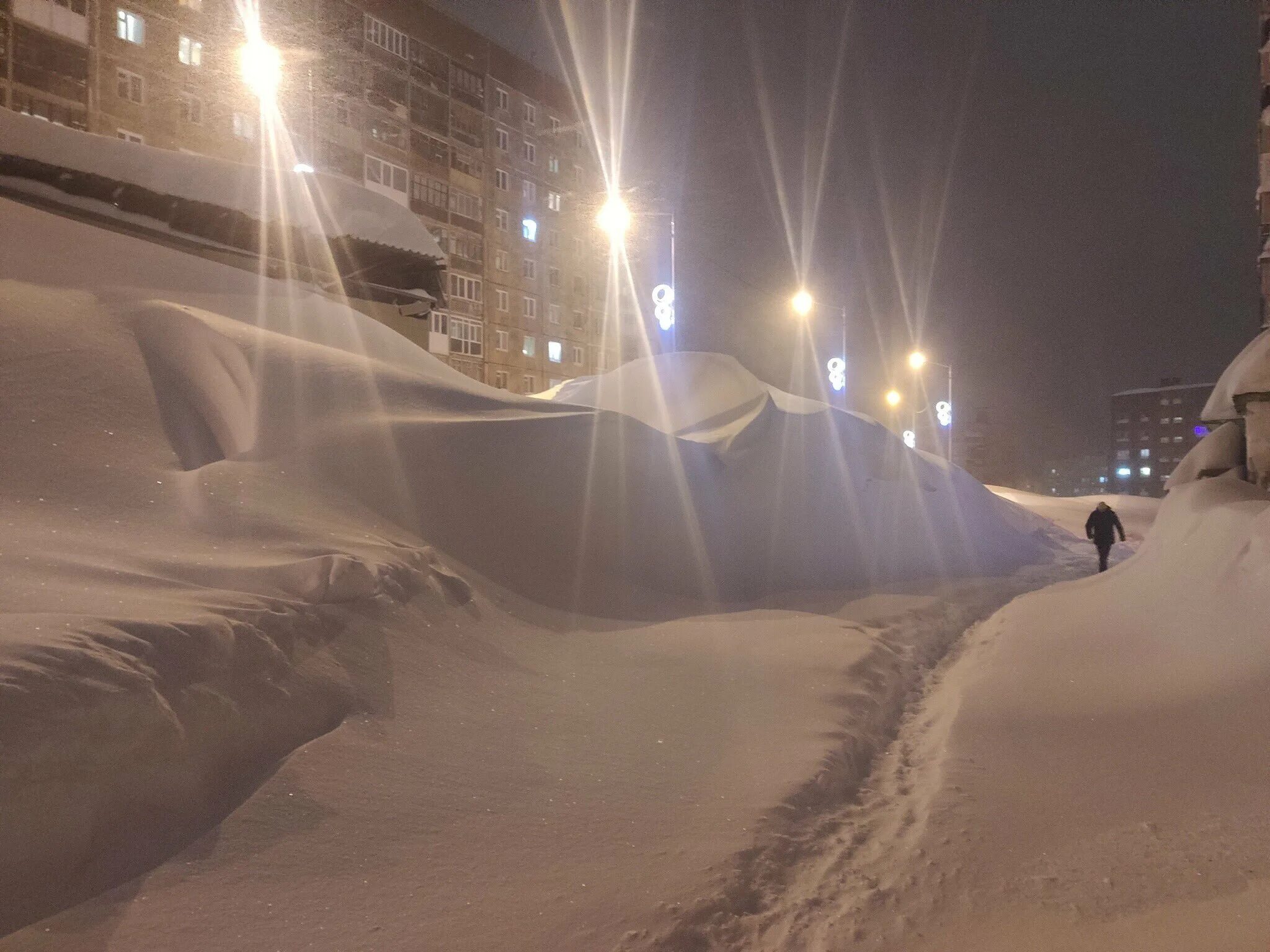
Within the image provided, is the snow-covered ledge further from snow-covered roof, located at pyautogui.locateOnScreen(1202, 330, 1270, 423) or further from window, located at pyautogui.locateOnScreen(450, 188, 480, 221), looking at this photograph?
window, located at pyautogui.locateOnScreen(450, 188, 480, 221)

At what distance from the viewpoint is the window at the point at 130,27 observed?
2411 centimetres

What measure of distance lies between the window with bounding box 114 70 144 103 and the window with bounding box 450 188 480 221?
1303cm

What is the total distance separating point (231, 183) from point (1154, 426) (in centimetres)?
12971

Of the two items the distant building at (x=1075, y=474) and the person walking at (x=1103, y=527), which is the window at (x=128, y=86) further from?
the distant building at (x=1075, y=474)

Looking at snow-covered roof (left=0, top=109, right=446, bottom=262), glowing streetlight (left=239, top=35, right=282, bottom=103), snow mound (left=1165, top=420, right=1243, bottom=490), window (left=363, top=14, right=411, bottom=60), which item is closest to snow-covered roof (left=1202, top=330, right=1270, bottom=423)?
snow mound (left=1165, top=420, right=1243, bottom=490)

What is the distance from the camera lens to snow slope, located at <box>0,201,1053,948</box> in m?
3.55

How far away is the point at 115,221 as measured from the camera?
491 inches

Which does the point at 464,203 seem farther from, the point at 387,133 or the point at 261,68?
the point at 261,68

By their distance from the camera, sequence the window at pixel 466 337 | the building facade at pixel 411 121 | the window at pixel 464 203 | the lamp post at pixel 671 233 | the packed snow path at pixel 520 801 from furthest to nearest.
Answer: the window at pixel 464 203 < the window at pixel 466 337 < the lamp post at pixel 671 233 < the building facade at pixel 411 121 < the packed snow path at pixel 520 801

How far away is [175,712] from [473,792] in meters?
1.43

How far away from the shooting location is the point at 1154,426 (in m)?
117

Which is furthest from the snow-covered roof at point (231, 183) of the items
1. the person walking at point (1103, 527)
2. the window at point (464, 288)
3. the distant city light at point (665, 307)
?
the window at point (464, 288)

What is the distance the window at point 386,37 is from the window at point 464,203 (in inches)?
213

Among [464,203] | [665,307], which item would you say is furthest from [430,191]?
[665,307]
